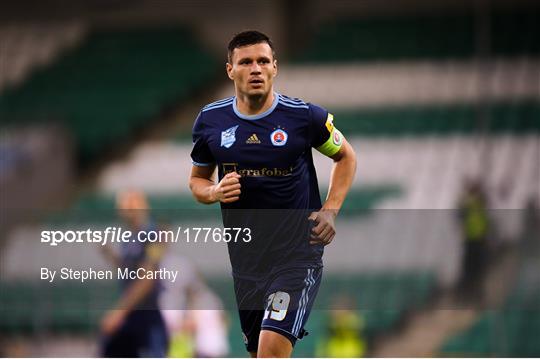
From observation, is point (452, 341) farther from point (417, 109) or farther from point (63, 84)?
point (63, 84)

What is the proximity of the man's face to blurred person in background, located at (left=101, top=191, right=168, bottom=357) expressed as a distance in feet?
8.27

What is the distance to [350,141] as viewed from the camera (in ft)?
50.8

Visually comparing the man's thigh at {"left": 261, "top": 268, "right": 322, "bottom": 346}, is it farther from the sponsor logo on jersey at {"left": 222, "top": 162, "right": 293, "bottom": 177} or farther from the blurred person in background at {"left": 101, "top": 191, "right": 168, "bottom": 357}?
the blurred person in background at {"left": 101, "top": 191, "right": 168, "bottom": 357}

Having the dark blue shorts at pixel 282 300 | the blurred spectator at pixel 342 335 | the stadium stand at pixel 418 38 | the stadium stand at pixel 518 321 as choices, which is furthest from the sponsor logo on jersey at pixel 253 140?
the stadium stand at pixel 418 38

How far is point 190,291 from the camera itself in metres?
9.37

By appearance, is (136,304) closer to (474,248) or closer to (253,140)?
(253,140)

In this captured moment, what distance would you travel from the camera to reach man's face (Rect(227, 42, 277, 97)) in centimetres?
487

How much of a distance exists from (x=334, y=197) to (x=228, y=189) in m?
0.63

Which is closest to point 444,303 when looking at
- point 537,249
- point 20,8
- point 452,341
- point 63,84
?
point 452,341

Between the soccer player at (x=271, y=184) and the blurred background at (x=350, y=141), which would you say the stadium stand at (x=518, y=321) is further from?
the soccer player at (x=271, y=184)

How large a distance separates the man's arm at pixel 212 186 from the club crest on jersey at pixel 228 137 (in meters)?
0.17

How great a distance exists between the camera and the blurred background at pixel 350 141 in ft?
36.9

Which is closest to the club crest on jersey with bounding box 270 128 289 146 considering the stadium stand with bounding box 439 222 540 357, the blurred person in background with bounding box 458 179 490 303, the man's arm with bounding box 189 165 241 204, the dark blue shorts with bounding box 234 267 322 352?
the man's arm with bounding box 189 165 241 204

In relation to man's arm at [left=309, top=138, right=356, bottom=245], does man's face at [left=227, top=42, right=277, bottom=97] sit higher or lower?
higher
